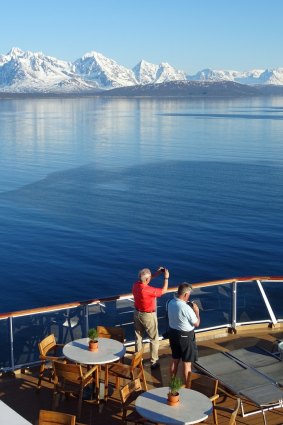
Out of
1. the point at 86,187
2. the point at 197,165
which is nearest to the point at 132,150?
the point at 197,165

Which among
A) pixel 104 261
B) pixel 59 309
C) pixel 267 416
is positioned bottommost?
pixel 104 261

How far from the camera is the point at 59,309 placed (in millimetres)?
10023

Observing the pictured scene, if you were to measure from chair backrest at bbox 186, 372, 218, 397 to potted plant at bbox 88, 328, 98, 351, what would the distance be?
58.0 inches

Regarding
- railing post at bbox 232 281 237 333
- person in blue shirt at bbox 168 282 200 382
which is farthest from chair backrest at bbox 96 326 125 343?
railing post at bbox 232 281 237 333

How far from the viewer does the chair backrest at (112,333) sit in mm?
9797

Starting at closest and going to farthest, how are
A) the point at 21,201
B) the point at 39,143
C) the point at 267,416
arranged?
the point at 267,416, the point at 21,201, the point at 39,143

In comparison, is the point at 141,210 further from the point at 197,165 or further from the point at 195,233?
the point at 197,165

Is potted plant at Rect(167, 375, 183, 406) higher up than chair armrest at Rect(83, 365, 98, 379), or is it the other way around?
potted plant at Rect(167, 375, 183, 406)

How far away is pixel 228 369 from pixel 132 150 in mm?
65281

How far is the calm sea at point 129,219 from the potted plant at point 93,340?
14.9 metres

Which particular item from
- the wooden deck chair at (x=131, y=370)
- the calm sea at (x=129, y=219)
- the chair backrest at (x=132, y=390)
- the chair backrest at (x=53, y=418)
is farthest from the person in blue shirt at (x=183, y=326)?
the calm sea at (x=129, y=219)

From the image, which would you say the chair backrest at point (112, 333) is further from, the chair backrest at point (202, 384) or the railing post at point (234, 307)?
the railing post at point (234, 307)

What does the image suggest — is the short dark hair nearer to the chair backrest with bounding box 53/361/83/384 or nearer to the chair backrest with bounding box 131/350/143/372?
the chair backrest with bounding box 131/350/143/372

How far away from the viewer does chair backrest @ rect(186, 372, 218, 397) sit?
8.07 m
